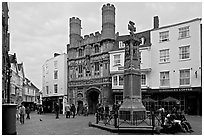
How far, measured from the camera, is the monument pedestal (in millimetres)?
16977

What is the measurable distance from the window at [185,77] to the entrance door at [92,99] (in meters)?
13.3

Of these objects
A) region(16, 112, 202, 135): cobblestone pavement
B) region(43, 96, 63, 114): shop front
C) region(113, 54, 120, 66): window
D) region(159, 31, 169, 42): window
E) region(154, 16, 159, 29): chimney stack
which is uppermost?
region(154, 16, 159, 29): chimney stack

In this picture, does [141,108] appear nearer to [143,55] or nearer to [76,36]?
[143,55]

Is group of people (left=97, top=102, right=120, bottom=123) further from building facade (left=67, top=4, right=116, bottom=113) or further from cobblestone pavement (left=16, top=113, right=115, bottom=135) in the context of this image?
building facade (left=67, top=4, right=116, bottom=113)

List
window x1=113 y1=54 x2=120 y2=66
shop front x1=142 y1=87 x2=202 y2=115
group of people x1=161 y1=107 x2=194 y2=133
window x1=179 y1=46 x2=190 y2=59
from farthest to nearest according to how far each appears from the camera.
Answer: window x1=113 y1=54 x2=120 y2=66, window x1=179 y1=46 x2=190 y2=59, shop front x1=142 y1=87 x2=202 y2=115, group of people x1=161 y1=107 x2=194 y2=133

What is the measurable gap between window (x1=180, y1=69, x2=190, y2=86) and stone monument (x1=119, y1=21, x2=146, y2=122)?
1654 cm

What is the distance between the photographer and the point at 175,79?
112ft

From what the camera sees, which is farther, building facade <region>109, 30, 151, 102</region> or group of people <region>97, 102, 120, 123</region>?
building facade <region>109, 30, 151, 102</region>

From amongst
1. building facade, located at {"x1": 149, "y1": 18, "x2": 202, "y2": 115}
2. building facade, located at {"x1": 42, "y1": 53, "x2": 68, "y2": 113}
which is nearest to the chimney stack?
building facade, located at {"x1": 149, "y1": 18, "x2": 202, "y2": 115}

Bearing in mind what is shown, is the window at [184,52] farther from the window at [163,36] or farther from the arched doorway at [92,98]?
the arched doorway at [92,98]

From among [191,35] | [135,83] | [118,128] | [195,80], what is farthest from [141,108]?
[191,35]

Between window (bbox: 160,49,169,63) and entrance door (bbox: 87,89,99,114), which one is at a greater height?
window (bbox: 160,49,169,63)

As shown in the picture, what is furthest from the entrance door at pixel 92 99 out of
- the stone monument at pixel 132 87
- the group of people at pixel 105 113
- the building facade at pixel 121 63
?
the stone monument at pixel 132 87

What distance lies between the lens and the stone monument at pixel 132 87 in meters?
17.2
